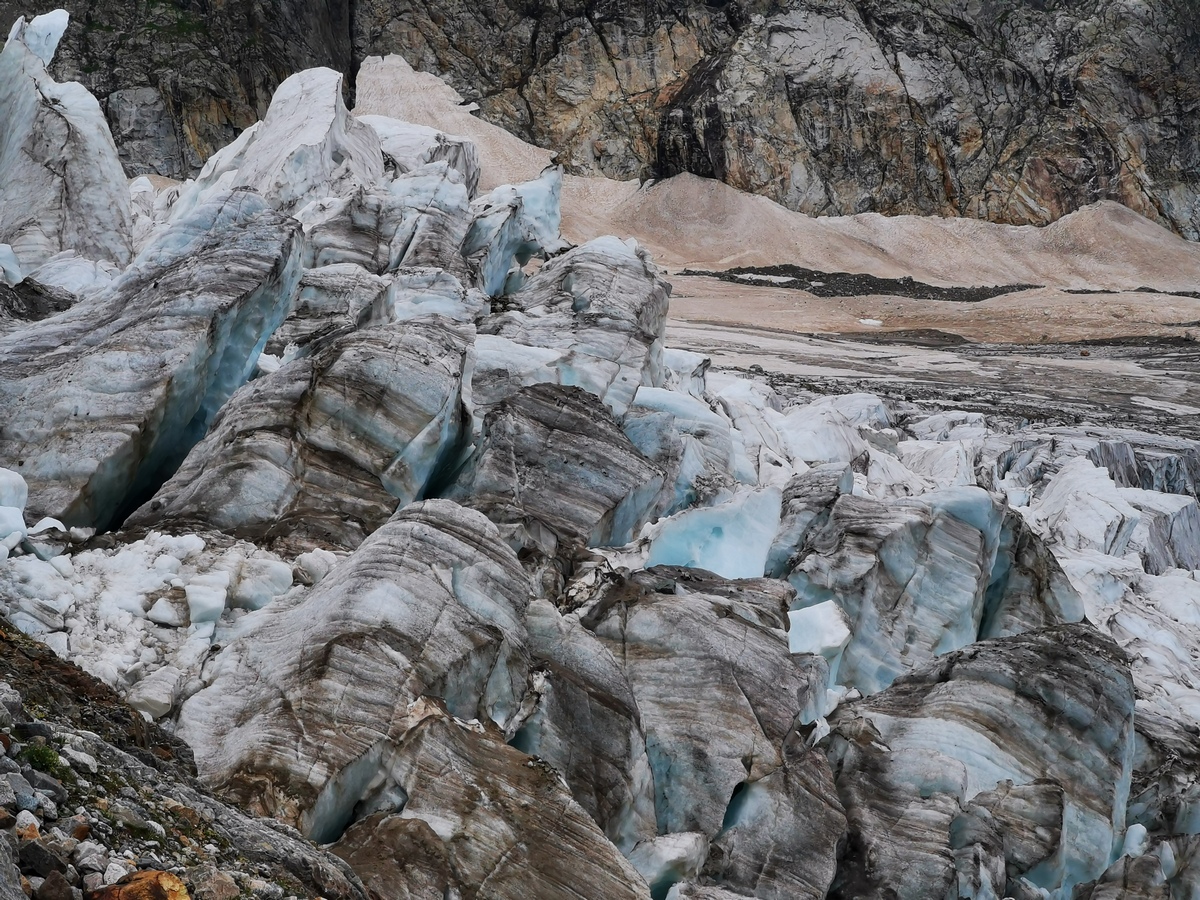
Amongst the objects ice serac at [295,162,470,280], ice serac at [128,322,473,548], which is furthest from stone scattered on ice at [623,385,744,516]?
ice serac at [295,162,470,280]

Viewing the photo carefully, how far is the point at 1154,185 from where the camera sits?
251 ft

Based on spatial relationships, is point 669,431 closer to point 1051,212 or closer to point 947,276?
point 947,276

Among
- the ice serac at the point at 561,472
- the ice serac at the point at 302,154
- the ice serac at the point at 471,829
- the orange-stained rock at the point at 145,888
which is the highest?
the orange-stained rock at the point at 145,888

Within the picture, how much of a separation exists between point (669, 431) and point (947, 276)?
60.8 m

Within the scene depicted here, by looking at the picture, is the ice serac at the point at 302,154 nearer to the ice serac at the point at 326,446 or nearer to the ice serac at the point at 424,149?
the ice serac at the point at 424,149

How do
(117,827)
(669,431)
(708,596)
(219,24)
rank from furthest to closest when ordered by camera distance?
(219,24)
(669,431)
(708,596)
(117,827)

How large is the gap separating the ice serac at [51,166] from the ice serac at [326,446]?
416 inches

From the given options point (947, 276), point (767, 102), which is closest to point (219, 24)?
point (767, 102)

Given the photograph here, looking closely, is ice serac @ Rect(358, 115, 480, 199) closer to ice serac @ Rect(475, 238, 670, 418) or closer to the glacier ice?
Answer: ice serac @ Rect(475, 238, 670, 418)

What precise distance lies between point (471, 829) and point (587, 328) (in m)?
10.1

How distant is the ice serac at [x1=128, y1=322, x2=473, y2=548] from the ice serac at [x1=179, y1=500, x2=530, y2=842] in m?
1.59

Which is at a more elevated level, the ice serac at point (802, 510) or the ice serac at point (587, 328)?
the ice serac at point (587, 328)

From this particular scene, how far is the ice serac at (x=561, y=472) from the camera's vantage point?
1204cm

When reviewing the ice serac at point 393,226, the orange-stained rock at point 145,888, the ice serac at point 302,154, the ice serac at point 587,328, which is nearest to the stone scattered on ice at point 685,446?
the ice serac at point 587,328
